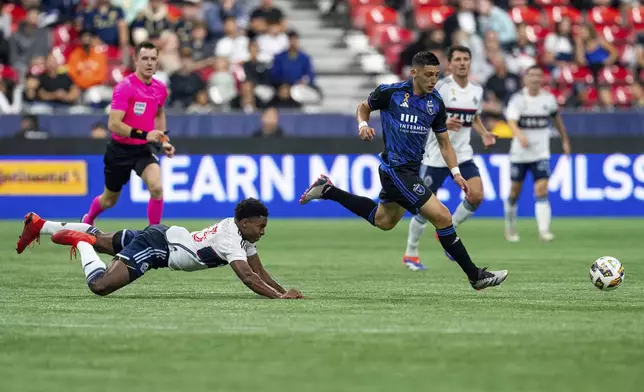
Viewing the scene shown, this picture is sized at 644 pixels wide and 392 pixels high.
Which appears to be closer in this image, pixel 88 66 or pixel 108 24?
pixel 88 66

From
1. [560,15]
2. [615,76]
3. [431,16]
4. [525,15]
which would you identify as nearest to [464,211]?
[615,76]

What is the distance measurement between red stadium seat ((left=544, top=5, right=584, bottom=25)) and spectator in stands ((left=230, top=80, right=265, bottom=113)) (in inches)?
307

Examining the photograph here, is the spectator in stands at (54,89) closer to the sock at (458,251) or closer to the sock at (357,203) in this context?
the sock at (357,203)

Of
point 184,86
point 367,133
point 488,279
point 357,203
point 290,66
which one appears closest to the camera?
point 367,133

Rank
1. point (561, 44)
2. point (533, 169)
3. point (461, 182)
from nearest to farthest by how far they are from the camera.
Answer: point (461, 182)
point (533, 169)
point (561, 44)

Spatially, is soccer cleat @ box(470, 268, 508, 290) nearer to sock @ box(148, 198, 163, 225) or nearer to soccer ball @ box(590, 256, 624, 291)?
soccer ball @ box(590, 256, 624, 291)

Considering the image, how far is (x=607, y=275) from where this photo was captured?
1043 cm

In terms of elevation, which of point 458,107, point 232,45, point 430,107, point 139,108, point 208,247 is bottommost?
point 208,247

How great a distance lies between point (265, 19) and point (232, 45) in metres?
0.88

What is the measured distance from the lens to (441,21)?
26.2m

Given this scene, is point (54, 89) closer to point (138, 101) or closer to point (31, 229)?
point (138, 101)

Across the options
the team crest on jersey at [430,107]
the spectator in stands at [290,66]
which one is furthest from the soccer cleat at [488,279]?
the spectator in stands at [290,66]

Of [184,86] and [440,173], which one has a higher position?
[184,86]

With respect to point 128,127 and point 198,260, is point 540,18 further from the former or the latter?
point 198,260
